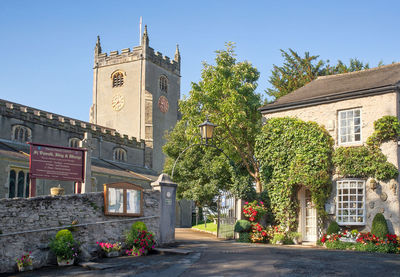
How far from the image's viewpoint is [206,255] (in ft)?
44.4

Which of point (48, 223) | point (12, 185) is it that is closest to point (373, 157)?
point (48, 223)

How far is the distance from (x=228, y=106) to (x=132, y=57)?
29.7m

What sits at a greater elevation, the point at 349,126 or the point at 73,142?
the point at 73,142

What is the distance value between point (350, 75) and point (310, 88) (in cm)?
203

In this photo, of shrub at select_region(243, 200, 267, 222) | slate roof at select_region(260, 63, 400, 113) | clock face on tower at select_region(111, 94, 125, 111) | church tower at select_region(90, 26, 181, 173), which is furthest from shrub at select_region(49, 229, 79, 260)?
clock face on tower at select_region(111, 94, 125, 111)

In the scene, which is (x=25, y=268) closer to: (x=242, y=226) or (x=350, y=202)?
(x=242, y=226)

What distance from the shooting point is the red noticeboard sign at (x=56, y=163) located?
13.8 m

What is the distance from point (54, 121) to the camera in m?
33.5

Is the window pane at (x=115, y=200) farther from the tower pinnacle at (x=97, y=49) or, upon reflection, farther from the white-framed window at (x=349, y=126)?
the tower pinnacle at (x=97, y=49)

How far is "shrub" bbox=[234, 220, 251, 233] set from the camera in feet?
62.0

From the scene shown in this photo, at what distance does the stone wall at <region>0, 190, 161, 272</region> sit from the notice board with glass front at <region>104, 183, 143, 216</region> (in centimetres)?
19

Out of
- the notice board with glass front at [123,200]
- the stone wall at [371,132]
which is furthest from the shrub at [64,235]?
the stone wall at [371,132]

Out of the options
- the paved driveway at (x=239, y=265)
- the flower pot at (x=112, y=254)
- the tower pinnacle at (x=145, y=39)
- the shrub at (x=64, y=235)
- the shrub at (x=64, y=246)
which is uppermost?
the tower pinnacle at (x=145, y=39)

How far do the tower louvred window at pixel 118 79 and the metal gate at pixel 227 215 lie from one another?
99.3 ft
